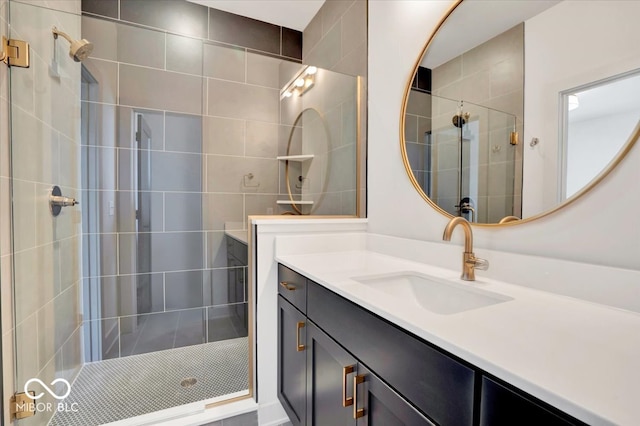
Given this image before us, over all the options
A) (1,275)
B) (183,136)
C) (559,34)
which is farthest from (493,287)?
(183,136)

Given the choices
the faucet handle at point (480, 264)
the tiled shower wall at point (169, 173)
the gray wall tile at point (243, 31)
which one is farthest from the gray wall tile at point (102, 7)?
the faucet handle at point (480, 264)

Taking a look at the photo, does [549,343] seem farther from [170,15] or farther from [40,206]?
[170,15]

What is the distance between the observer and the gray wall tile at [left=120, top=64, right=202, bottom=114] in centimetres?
183

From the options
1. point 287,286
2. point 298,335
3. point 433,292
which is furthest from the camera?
point 287,286

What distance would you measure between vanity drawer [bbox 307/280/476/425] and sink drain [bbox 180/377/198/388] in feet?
3.62

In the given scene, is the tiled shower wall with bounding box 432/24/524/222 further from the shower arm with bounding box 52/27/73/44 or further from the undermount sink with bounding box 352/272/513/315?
the shower arm with bounding box 52/27/73/44

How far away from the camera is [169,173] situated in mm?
1864

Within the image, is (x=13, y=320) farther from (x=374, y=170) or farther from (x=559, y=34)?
(x=559, y=34)

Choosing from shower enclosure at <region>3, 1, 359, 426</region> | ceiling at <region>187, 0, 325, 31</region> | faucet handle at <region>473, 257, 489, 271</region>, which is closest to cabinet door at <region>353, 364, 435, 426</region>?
faucet handle at <region>473, 257, 489, 271</region>

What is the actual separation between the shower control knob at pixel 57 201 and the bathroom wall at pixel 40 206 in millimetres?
38

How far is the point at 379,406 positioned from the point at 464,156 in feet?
3.01

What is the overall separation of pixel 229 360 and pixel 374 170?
144 cm

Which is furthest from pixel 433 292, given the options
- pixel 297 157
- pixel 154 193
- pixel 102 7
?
pixel 102 7

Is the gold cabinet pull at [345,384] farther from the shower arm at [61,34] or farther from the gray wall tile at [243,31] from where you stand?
the gray wall tile at [243,31]
